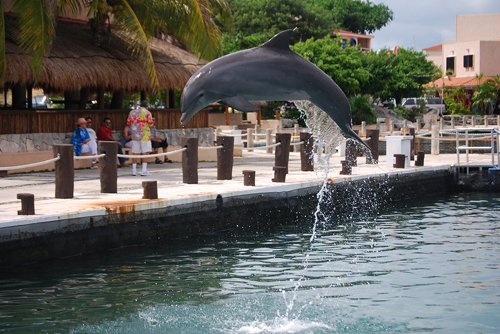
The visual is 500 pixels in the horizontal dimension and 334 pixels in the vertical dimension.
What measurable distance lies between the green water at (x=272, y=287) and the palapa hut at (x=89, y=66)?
5999 millimetres

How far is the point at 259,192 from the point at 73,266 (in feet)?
13.3

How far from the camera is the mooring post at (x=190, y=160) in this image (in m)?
12.2

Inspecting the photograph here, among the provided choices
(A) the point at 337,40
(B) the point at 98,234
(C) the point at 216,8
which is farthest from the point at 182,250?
(A) the point at 337,40

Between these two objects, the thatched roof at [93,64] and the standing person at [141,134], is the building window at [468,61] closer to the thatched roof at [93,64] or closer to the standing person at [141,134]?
the thatched roof at [93,64]

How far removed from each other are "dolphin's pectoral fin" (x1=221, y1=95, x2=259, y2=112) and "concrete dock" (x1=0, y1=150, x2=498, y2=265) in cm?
421

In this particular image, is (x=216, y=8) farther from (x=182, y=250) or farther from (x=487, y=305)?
(x=487, y=305)

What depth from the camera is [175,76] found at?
669 inches

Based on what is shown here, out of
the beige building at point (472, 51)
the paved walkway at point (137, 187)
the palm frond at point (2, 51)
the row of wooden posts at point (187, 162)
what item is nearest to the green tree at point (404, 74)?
the beige building at point (472, 51)

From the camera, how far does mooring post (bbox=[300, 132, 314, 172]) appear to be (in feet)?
49.9

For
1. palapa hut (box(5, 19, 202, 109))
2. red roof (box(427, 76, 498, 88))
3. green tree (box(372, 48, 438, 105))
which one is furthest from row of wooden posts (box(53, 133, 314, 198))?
red roof (box(427, 76, 498, 88))

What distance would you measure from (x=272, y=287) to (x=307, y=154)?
7.28m

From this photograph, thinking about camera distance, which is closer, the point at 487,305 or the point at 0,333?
the point at 0,333

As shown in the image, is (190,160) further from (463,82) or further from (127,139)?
(463,82)

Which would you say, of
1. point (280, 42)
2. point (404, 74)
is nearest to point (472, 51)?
point (404, 74)
